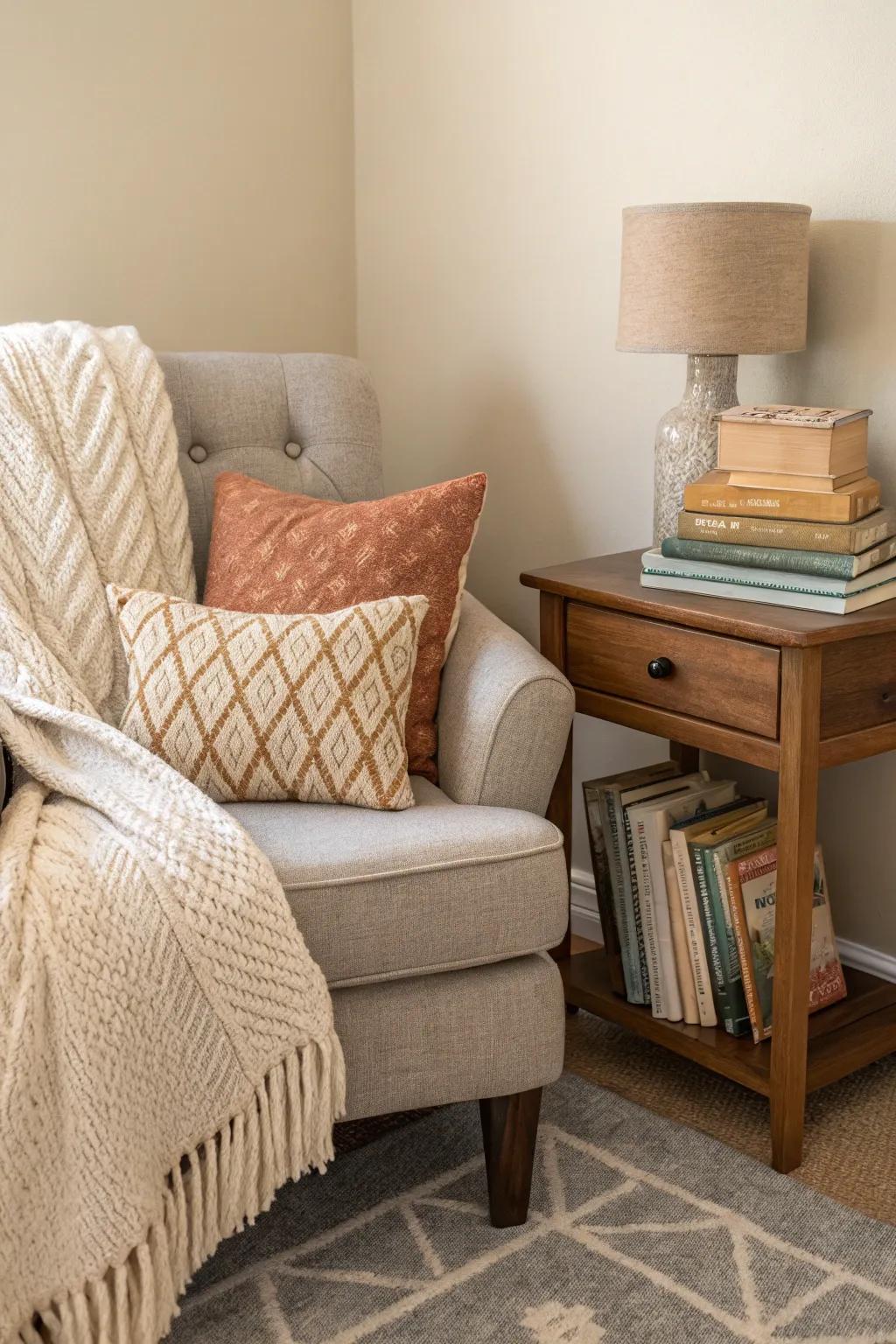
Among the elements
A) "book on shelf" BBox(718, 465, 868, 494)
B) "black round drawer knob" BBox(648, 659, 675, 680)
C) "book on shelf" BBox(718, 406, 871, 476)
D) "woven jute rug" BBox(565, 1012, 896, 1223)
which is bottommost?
"woven jute rug" BBox(565, 1012, 896, 1223)

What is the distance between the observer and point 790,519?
1.57 meters

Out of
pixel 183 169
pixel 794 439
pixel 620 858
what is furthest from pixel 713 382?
pixel 183 169

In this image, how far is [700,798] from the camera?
5.98 ft

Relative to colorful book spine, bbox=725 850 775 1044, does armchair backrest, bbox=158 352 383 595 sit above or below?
above

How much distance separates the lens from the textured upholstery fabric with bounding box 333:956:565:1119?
1368 mm

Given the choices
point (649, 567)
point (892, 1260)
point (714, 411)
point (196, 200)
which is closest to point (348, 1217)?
point (892, 1260)

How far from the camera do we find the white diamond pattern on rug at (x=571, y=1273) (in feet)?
4.31

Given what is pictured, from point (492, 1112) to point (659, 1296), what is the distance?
0.25m

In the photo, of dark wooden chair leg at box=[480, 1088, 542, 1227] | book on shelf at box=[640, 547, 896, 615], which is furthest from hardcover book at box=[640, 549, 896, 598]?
dark wooden chair leg at box=[480, 1088, 542, 1227]

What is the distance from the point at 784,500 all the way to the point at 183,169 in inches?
50.2

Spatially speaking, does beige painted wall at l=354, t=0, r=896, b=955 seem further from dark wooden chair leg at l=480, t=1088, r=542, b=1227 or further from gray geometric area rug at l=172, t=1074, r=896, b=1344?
dark wooden chair leg at l=480, t=1088, r=542, b=1227

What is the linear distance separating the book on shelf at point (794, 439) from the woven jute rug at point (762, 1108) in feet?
2.65

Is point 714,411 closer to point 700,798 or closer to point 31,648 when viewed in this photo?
point 700,798

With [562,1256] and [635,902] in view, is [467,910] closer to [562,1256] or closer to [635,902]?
[562,1256]
